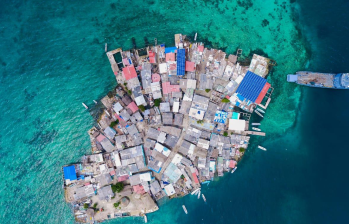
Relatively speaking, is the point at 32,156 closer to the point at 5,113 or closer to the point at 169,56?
the point at 5,113

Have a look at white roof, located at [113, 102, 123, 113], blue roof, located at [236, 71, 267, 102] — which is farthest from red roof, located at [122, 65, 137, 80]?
blue roof, located at [236, 71, 267, 102]

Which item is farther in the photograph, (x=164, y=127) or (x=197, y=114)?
(x=164, y=127)

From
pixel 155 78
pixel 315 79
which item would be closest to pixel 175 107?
pixel 155 78

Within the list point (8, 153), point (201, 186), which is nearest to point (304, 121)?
point (201, 186)

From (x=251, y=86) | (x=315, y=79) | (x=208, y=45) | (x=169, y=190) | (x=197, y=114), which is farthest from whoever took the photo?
(x=208, y=45)

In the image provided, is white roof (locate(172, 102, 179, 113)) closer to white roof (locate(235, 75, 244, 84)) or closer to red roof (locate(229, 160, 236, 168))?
white roof (locate(235, 75, 244, 84))

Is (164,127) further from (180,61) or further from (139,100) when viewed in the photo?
(180,61)

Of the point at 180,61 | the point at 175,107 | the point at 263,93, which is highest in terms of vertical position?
the point at 180,61
